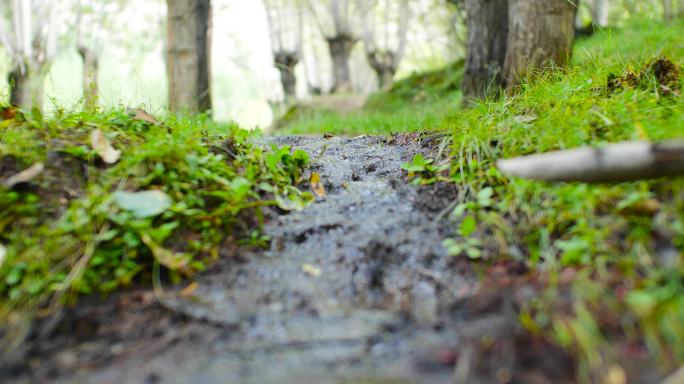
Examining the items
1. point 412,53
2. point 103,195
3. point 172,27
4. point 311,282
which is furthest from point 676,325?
point 412,53

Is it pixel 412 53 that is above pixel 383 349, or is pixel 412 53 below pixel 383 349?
above

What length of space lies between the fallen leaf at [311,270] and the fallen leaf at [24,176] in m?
1.15

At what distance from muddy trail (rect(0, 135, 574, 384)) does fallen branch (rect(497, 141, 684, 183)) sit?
41 cm

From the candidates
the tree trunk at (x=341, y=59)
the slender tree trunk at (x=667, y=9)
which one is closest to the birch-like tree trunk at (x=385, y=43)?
the tree trunk at (x=341, y=59)

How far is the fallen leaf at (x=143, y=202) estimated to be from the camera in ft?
5.48

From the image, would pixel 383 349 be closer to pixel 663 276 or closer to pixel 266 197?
pixel 663 276

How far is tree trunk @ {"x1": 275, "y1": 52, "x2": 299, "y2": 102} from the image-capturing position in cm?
1322

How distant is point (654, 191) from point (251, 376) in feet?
5.11

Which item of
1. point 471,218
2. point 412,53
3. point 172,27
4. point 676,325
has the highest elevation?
point 412,53

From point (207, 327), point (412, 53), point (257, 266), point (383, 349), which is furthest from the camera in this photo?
point (412, 53)

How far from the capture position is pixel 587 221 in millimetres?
1608

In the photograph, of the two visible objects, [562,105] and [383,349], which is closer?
[383,349]

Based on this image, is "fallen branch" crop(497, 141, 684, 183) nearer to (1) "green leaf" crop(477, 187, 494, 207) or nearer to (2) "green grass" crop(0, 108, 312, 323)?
(1) "green leaf" crop(477, 187, 494, 207)

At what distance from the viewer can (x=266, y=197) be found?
2145mm
